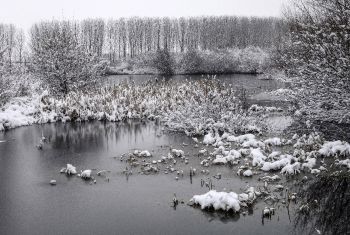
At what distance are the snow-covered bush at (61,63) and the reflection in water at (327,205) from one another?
18.4 m

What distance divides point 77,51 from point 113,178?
55.0ft

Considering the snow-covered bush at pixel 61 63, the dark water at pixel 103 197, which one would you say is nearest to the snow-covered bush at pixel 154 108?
the snow-covered bush at pixel 61 63

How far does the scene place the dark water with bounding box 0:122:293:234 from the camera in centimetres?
812

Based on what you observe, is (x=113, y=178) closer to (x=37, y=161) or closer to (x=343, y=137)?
(x=37, y=161)

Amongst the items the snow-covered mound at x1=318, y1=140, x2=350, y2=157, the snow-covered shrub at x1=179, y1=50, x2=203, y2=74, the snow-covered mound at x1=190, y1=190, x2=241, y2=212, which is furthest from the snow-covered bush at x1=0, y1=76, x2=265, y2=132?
the snow-covered shrub at x1=179, y1=50, x2=203, y2=74

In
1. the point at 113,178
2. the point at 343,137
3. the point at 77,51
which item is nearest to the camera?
the point at 113,178

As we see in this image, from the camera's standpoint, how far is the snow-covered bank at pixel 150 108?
1744cm

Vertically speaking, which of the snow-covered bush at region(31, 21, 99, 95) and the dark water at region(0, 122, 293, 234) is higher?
the snow-covered bush at region(31, 21, 99, 95)

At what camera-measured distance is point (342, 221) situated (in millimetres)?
7938

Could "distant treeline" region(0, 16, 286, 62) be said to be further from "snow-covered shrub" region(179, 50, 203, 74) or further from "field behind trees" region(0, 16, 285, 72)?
"snow-covered shrub" region(179, 50, 203, 74)

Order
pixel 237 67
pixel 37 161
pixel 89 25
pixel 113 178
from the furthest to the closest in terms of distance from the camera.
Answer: pixel 89 25, pixel 237 67, pixel 37 161, pixel 113 178

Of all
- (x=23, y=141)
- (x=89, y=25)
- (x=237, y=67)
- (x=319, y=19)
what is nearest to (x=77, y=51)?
(x=23, y=141)

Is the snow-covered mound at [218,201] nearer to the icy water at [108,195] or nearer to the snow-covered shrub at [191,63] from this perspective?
the icy water at [108,195]

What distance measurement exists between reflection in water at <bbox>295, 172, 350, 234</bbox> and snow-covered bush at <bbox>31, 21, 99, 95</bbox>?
60.4ft
